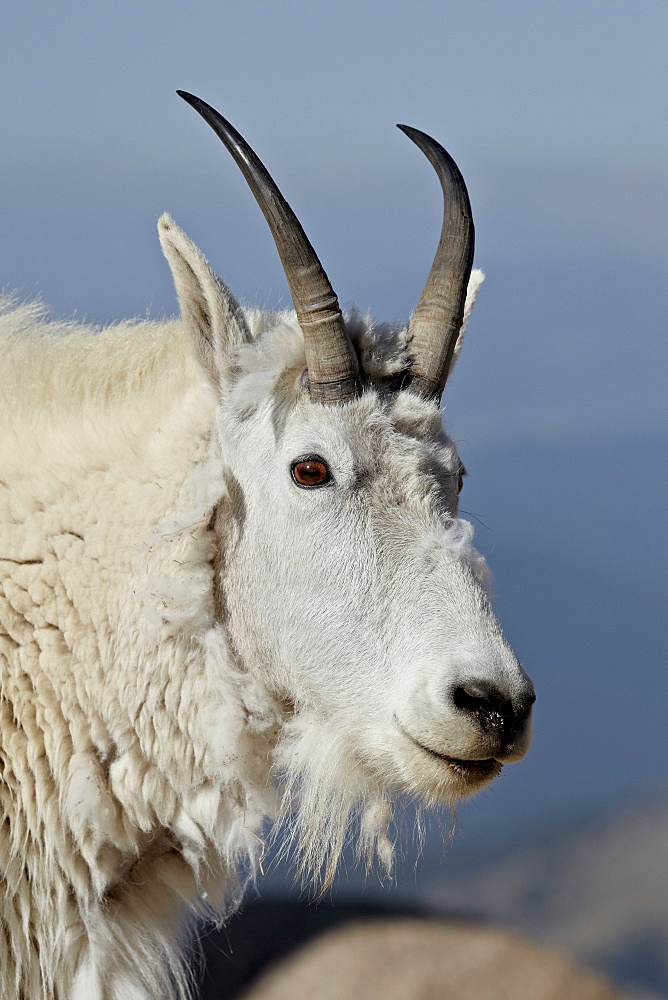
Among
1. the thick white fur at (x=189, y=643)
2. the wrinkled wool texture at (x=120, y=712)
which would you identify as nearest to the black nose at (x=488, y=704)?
the thick white fur at (x=189, y=643)

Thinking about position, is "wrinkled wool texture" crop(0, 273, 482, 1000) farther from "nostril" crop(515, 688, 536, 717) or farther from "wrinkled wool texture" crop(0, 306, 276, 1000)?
"nostril" crop(515, 688, 536, 717)

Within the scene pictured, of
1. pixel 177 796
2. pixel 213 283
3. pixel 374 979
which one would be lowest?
pixel 374 979

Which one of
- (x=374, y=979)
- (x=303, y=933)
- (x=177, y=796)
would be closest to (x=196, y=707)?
(x=177, y=796)

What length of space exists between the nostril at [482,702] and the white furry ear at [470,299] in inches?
61.1

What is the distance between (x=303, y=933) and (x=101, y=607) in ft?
20.1

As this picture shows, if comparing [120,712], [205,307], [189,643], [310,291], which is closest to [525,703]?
[189,643]

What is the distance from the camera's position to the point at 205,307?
3.61m

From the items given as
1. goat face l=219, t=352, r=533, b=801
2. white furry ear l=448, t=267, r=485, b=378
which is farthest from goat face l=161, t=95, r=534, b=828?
white furry ear l=448, t=267, r=485, b=378

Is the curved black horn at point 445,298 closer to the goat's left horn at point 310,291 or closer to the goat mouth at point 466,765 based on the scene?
the goat's left horn at point 310,291

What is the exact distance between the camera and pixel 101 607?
356 centimetres

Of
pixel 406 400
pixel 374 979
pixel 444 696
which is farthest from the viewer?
pixel 374 979

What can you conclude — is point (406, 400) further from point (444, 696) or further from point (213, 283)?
point (444, 696)

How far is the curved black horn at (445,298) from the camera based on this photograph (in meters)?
3.86

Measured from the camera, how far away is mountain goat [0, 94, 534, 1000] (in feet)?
11.3
